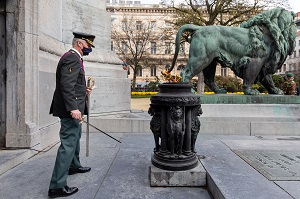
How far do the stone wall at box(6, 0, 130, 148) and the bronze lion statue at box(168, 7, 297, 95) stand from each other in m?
3.52

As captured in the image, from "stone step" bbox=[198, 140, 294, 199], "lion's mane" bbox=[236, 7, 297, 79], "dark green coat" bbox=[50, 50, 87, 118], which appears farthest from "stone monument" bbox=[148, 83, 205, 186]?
"lion's mane" bbox=[236, 7, 297, 79]

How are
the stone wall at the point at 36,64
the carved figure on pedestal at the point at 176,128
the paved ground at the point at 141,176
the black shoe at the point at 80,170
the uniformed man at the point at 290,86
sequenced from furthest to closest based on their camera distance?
the uniformed man at the point at 290,86 < the stone wall at the point at 36,64 < the black shoe at the point at 80,170 < the carved figure on pedestal at the point at 176,128 < the paved ground at the point at 141,176

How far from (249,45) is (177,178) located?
5228mm

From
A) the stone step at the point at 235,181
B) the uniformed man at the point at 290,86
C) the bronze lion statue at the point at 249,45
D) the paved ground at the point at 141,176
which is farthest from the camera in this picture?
the uniformed man at the point at 290,86

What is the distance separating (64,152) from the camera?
303 cm

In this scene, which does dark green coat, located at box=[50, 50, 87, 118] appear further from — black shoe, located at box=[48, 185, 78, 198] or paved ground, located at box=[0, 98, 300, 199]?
paved ground, located at box=[0, 98, 300, 199]

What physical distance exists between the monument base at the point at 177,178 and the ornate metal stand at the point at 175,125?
8 centimetres

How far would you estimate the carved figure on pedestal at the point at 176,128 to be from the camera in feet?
10.8

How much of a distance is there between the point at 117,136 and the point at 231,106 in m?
3.54

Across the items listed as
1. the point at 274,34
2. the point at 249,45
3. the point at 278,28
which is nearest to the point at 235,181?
the point at 249,45

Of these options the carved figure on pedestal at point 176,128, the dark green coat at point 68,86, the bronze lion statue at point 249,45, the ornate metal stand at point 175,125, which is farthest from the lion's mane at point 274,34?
the dark green coat at point 68,86

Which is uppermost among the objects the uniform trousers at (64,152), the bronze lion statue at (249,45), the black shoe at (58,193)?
the bronze lion statue at (249,45)

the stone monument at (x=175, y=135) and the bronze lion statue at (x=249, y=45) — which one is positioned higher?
the bronze lion statue at (x=249, y=45)

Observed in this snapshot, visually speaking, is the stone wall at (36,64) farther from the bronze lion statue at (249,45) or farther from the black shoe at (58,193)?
the bronze lion statue at (249,45)
